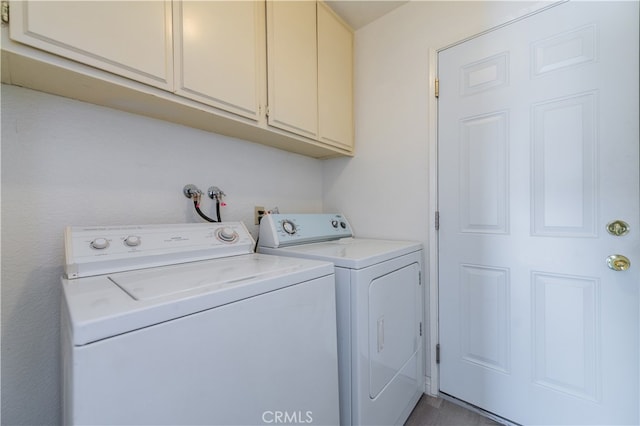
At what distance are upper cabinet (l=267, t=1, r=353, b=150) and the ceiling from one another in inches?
2.0

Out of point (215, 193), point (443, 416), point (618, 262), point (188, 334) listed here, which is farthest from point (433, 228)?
point (188, 334)

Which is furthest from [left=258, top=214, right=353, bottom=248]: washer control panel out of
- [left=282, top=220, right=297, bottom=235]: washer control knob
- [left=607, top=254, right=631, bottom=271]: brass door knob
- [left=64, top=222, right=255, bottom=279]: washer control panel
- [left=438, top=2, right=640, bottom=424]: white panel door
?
[left=607, top=254, right=631, bottom=271]: brass door knob

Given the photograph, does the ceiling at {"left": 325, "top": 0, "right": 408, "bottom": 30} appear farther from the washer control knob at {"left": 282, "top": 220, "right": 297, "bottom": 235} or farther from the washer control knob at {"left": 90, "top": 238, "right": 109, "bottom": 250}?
the washer control knob at {"left": 90, "top": 238, "right": 109, "bottom": 250}

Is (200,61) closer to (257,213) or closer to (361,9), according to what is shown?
(257,213)

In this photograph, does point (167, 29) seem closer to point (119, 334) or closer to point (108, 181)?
point (108, 181)

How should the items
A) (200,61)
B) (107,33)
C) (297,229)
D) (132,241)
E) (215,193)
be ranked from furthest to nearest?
(297,229), (215,193), (200,61), (132,241), (107,33)

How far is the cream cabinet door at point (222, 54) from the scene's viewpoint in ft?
3.49

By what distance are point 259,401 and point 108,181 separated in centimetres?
109

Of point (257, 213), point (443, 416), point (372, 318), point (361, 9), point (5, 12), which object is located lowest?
point (443, 416)

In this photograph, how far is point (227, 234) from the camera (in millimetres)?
1289

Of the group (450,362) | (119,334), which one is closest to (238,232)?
(119,334)

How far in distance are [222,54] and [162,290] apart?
105 cm

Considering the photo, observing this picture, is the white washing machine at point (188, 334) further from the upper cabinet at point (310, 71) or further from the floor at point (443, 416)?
the upper cabinet at point (310, 71)

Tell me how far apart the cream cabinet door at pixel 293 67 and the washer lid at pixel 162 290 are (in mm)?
850
